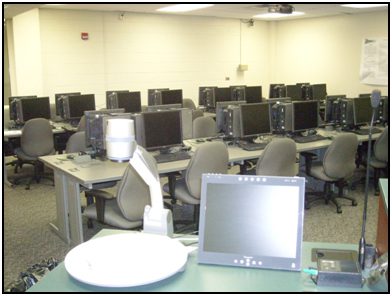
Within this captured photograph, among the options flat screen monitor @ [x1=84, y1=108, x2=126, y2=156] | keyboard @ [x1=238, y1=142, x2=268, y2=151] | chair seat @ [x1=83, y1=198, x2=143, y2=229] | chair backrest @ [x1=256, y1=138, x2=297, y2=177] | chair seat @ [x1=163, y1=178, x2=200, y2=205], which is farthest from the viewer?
keyboard @ [x1=238, y1=142, x2=268, y2=151]

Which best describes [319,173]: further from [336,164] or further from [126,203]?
[126,203]

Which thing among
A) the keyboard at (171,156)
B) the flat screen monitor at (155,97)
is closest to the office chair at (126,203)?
the keyboard at (171,156)

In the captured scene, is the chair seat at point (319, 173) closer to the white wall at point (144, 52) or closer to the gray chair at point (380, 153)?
the gray chair at point (380, 153)

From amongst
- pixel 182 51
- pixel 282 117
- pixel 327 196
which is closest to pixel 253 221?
pixel 327 196

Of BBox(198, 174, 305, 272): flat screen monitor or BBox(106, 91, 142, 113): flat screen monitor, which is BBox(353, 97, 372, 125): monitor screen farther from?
BBox(198, 174, 305, 272): flat screen monitor

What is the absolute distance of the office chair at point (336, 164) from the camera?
454 cm

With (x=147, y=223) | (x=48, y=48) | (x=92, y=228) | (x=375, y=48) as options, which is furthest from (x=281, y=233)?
(x=375, y=48)

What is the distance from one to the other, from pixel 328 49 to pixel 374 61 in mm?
1222

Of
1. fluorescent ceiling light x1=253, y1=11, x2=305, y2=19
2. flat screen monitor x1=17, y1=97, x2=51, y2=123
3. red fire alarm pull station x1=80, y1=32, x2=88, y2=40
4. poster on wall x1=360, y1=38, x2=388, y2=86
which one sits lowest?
flat screen monitor x1=17, y1=97, x2=51, y2=123

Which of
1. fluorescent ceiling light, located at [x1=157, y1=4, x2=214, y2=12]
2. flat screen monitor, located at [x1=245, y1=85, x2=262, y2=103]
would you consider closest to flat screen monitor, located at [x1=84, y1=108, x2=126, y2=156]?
fluorescent ceiling light, located at [x1=157, y1=4, x2=214, y2=12]

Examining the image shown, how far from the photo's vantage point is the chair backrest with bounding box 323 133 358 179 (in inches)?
178

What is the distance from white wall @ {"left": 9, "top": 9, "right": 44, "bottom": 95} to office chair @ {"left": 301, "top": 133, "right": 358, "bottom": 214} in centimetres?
553

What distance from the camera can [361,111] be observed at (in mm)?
5891

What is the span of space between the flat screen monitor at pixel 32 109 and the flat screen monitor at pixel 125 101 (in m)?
1.17
